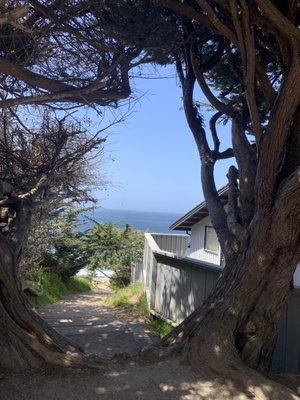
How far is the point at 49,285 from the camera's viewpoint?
57.0ft

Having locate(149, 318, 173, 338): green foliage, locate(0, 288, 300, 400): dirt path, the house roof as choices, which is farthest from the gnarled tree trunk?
the house roof

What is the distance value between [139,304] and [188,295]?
3979 mm

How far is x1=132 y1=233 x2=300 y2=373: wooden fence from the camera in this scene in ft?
19.6

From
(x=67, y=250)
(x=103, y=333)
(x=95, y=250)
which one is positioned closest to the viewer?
(x=103, y=333)

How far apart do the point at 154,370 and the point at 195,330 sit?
2.16 ft

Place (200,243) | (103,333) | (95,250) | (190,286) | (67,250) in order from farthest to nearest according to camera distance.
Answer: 1. (95,250)
2. (67,250)
3. (200,243)
4. (190,286)
5. (103,333)

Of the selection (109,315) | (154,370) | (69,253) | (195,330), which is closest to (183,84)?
(195,330)

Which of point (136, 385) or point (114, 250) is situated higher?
point (136, 385)

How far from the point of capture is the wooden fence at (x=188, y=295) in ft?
19.6

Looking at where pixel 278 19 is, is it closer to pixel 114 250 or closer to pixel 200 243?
pixel 200 243

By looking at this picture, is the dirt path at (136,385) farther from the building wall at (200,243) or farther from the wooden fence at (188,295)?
the building wall at (200,243)

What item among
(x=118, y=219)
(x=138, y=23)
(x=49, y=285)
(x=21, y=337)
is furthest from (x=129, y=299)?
(x=118, y=219)

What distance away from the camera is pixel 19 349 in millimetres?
4734

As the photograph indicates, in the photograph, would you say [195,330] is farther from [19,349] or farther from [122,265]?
[122,265]
